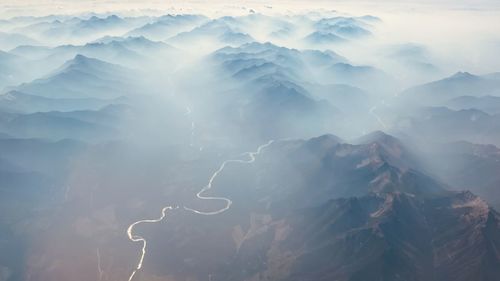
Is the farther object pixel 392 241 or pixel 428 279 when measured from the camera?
pixel 392 241

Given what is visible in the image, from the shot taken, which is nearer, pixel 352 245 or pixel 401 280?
pixel 401 280

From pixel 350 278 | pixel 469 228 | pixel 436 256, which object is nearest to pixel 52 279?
pixel 350 278

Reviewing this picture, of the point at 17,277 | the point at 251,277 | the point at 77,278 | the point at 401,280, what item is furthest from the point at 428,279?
the point at 17,277

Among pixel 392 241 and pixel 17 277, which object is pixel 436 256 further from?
pixel 17 277

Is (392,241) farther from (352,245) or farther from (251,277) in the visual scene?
(251,277)

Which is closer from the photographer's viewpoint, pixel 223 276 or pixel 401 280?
pixel 401 280

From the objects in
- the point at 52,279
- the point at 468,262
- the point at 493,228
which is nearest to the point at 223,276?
the point at 52,279

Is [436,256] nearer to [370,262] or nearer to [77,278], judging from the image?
[370,262]
